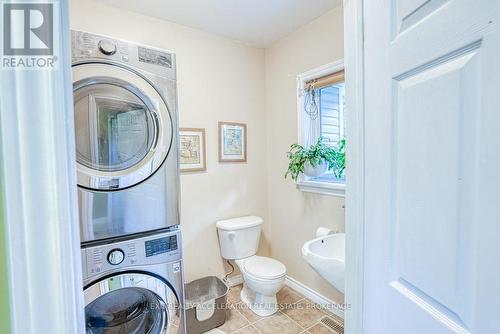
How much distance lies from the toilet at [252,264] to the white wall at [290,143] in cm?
30

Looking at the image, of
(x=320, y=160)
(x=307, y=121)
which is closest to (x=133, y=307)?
(x=320, y=160)

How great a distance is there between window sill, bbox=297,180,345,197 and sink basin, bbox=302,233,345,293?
1.07ft

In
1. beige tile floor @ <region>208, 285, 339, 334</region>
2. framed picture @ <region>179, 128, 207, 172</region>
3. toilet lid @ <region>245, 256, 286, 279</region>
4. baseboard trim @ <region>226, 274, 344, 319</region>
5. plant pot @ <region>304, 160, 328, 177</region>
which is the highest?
framed picture @ <region>179, 128, 207, 172</region>

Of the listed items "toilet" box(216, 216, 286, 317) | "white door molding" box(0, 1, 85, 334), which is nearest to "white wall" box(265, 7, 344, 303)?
"toilet" box(216, 216, 286, 317)

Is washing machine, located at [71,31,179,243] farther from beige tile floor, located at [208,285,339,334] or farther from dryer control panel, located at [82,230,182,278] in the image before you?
beige tile floor, located at [208,285,339,334]

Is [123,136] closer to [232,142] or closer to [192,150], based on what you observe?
[192,150]

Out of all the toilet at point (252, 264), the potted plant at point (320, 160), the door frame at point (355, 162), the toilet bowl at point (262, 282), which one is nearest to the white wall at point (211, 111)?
the toilet at point (252, 264)

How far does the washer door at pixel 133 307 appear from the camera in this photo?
47.1 inches

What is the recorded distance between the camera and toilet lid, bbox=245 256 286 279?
1937 mm

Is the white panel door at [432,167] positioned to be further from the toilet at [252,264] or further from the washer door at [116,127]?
the toilet at [252,264]

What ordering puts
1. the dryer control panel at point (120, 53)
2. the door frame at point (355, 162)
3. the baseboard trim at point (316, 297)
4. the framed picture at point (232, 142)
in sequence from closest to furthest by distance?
the door frame at point (355, 162), the dryer control panel at point (120, 53), the baseboard trim at point (316, 297), the framed picture at point (232, 142)

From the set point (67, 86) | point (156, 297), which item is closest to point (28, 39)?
point (67, 86)

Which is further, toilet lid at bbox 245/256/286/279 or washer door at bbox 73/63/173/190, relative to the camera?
toilet lid at bbox 245/256/286/279

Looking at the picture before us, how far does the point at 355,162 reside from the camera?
0.80 m
